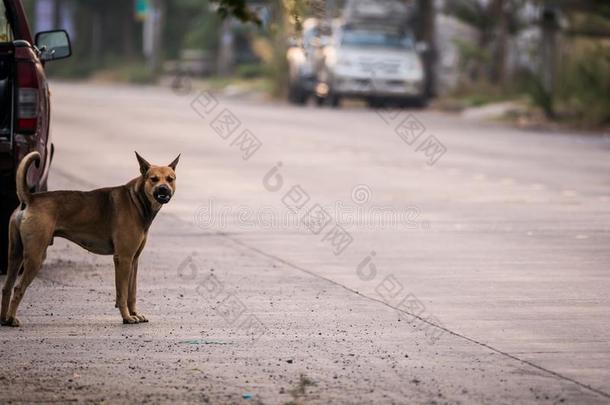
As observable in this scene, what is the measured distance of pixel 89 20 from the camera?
89125mm

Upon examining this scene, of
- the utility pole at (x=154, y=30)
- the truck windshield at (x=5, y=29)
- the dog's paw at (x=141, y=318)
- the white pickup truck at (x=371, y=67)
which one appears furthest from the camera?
the utility pole at (x=154, y=30)

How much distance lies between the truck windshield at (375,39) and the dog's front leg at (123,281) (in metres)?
30.3

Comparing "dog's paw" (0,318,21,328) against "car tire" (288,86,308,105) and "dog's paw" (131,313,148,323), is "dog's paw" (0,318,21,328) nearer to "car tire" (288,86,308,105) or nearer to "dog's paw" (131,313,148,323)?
"dog's paw" (131,313,148,323)

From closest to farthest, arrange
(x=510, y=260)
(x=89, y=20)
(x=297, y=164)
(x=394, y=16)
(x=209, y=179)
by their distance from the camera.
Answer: (x=510, y=260), (x=209, y=179), (x=297, y=164), (x=394, y=16), (x=89, y=20)

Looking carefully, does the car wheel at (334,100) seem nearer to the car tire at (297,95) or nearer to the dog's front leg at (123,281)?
the car tire at (297,95)

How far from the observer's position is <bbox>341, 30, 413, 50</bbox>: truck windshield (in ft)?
131

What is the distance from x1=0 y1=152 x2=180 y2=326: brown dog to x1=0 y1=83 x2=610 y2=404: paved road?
257 millimetres

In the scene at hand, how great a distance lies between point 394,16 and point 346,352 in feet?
129

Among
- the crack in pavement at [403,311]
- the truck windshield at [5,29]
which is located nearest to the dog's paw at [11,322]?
the crack in pavement at [403,311]

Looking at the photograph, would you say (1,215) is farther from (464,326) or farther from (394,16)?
(394,16)

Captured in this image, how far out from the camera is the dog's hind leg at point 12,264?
9391 millimetres

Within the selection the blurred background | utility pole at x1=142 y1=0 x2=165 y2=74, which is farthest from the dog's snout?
utility pole at x1=142 y1=0 x2=165 y2=74

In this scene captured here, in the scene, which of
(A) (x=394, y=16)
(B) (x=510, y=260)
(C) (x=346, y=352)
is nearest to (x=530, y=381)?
(C) (x=346, y=352)

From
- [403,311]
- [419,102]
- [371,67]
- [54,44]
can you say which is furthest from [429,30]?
[403,311]
